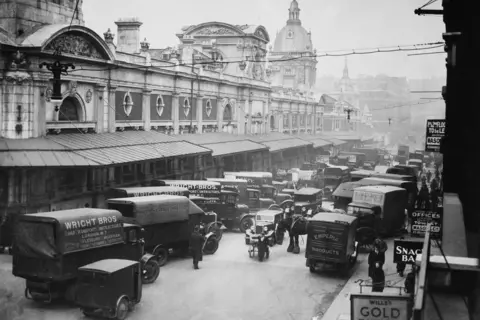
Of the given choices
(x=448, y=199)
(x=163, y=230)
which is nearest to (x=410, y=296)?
(x=448, y=199)

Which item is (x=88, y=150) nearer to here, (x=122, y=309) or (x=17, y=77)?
(x=17, y=77)

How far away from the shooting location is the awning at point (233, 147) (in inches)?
1761

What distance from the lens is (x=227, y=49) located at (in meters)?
62.5

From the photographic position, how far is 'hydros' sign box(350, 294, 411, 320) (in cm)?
1338

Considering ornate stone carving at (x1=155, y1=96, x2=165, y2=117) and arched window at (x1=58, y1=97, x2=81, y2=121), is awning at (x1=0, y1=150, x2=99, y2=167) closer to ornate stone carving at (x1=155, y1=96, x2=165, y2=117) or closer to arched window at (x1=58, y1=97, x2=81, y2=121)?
arched window at (x1=58, y1=97, x2=81, y2=121)

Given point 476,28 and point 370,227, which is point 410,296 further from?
point 370,227

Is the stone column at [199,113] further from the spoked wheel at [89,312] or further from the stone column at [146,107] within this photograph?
the spoked wheel at [89,312]

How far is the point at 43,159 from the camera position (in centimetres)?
2517

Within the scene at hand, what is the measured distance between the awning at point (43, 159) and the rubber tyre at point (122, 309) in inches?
384

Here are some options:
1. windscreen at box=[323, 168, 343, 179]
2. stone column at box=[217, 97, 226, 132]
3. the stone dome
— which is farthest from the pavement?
the stone dome

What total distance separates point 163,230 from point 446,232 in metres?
13.3

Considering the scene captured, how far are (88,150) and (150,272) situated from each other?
32.4 feet

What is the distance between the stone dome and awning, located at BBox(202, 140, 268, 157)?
259 feet

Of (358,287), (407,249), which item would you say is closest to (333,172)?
(358,287)
